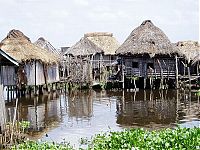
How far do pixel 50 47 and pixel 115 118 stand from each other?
22282 millimetres

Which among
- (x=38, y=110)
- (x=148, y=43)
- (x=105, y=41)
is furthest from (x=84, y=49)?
(x=38, y=110)

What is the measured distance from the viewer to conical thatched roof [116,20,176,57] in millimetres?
35000

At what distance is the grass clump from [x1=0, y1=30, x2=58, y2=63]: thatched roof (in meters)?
18.8

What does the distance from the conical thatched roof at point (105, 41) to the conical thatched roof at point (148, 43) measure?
30.8ft

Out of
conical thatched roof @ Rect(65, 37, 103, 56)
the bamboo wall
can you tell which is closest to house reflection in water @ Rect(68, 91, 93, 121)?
the bamboo wall

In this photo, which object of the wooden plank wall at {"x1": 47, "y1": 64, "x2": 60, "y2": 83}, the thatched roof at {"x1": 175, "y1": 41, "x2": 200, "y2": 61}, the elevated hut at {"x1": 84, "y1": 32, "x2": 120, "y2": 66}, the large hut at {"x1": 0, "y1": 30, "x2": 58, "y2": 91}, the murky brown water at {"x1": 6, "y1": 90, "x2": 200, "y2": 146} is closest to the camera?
the murky brown water at {"x1": 6, "y1": 90, "x2": 200, "y2": 146}

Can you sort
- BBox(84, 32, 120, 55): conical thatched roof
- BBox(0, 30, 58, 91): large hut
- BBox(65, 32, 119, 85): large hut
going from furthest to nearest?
BBox(84, 32, 120, 55): conical thatched roof
BBox(65, 32, 119, 85): large hut
BBox(0, 30, 58, 91): large hut

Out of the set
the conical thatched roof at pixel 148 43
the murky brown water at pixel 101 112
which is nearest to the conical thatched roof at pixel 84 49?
the conical thatched roof at pixel 148 43

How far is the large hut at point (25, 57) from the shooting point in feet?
94.8

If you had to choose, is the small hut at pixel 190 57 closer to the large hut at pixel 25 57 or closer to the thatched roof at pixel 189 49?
the thatched roof at pixel 189 49

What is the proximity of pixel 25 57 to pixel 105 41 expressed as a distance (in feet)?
67.2

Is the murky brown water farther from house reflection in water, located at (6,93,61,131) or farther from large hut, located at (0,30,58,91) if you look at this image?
large hut, located at (0,30,58,91)

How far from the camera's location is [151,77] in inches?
1357

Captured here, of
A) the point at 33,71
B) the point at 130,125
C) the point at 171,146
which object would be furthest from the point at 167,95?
the point at 171,146
